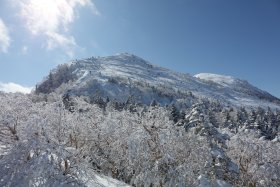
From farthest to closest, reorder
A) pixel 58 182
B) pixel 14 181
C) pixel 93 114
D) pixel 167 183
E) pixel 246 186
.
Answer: pixel 93 114, pixel 246 186, pixel 167 183, pixel 58 182, pixel 14 181

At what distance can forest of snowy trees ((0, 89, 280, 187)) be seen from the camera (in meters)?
20.8

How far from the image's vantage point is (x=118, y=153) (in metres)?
34.8

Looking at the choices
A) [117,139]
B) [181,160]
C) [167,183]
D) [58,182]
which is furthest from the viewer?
[117,139]

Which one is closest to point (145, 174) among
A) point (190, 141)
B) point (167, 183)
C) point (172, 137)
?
point (167, 183)

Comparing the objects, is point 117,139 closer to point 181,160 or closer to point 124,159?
point 124,159

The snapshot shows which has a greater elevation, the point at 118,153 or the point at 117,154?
the point at 118,153

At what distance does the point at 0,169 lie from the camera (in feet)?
65.0

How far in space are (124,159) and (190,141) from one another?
6279mm

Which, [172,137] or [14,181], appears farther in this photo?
[172,137]

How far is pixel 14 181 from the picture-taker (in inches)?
755

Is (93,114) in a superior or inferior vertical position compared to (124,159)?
superior

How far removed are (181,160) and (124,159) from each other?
537 cm

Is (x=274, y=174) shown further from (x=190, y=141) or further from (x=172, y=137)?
(x=172, y=137)

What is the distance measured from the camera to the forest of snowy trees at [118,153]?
68.1 feet
